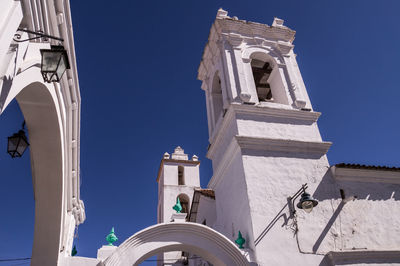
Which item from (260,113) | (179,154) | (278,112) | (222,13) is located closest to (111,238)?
(260,113)

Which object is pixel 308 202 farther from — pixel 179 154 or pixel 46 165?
pixel 179 154

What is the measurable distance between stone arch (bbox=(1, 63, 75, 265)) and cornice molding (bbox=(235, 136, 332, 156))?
4712 mm

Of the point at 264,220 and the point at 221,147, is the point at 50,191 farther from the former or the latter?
the point at 221,147

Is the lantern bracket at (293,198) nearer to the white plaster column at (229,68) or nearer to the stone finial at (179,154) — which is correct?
the white plaster column at (229,68)

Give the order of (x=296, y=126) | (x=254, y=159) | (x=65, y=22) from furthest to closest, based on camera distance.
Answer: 1. (x=296, y=126)
2. (x=254, y=159)
3. (x=65, y=22)

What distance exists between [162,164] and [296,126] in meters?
15.7

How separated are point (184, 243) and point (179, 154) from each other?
1945 cm

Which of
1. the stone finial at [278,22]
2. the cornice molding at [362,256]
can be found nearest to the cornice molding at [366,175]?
the cornice molding at [362,256]

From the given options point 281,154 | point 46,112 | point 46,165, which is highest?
point 281,154

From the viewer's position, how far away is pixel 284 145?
9195 millimetres

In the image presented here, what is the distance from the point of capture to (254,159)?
344 inches

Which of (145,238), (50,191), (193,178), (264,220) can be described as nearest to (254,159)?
(264,220)

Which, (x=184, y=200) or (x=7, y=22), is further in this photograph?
(x=184, y=200)

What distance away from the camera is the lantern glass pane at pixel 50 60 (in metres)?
3.71
